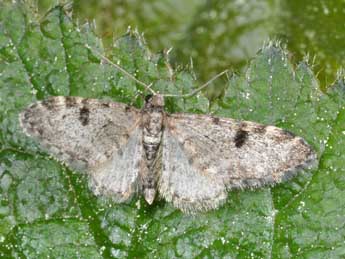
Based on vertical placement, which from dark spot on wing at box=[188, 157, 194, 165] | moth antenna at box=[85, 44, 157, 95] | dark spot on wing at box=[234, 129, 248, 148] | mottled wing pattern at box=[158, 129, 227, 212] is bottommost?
mottled wing pattern at box=[158, 129, 227, 212]

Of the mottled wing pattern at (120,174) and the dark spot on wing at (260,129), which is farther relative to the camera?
the mottled wing pattern at (120,174)

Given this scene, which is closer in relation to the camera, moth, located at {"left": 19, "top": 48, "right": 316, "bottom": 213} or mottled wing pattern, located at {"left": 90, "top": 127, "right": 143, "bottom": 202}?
moth, located at {"left": 19, "top": 48, "right": 316, "bottom": 213}

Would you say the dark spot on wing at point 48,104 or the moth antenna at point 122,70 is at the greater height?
the moth antenna at point 122,70

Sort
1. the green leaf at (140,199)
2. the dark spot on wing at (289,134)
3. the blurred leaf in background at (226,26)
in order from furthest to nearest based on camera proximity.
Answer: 1. the blurred leaf in background at (226,26)
2. the green leaf at (140,199)
3. the dark spot on wing at (289,134)

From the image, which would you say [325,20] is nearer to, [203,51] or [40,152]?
[203,51]

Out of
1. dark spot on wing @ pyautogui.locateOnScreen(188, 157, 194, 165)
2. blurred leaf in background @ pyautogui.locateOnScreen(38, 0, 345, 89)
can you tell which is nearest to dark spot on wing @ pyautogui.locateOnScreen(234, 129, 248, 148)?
dark spot on wing @ pyautogui.locateOnScreen(188, 157, 194, 165)

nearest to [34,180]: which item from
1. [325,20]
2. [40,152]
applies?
[40,152]

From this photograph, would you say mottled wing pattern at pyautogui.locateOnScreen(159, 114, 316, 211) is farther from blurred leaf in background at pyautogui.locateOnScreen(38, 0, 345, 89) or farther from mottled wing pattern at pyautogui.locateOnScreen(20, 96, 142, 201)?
blurred leaf in background at pyautogui.locateOnScreen(38, 0, 345, 89)

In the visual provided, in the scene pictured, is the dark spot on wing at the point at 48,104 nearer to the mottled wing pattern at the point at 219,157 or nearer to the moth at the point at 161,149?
the moth at the point at 161,149

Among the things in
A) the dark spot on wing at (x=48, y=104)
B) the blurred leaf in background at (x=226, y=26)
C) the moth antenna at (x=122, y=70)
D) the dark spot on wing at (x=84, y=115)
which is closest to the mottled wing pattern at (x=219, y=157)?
the moth antenna at (x=122, y=70)
